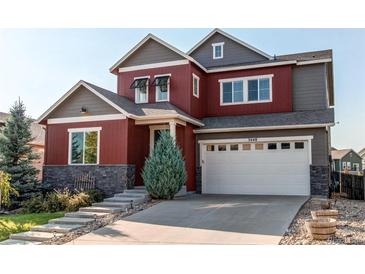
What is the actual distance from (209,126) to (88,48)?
5.94 meters

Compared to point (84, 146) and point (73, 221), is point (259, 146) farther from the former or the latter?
point (73, 221)

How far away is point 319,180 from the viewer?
13125 mm

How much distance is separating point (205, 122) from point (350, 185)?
6.85 metres

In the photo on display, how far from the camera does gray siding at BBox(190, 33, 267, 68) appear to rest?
16.5 m

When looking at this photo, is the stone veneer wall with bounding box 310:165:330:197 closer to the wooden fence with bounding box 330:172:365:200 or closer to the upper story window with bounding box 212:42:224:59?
the wooden fence with bounding box 330:172:365:200

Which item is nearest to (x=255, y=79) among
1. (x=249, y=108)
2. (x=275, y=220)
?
(x=249, y=108)

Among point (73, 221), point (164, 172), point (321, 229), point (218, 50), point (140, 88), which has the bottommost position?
point (73, 221)

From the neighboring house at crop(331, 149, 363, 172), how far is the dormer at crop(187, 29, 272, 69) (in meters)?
27.3

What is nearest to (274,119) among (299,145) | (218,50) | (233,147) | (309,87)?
(299,145)

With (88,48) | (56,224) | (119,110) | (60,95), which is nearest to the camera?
(56,224)

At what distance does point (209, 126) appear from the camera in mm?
14797

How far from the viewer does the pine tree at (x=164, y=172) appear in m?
11.8
